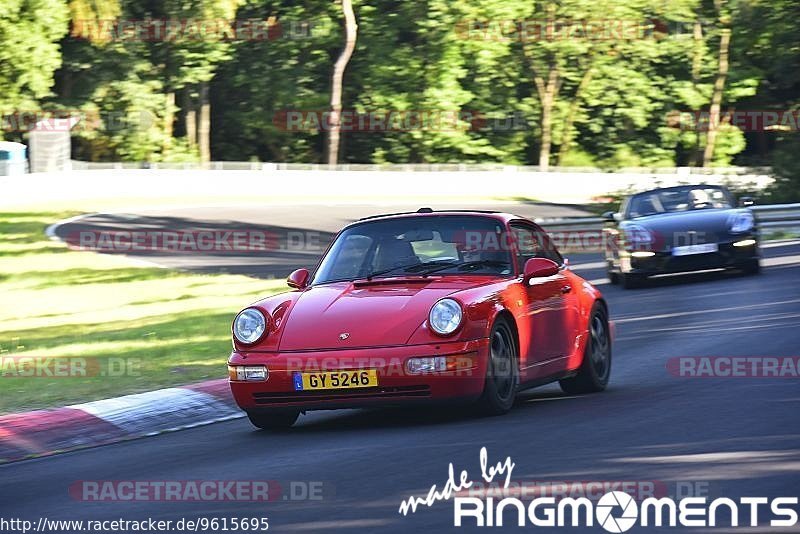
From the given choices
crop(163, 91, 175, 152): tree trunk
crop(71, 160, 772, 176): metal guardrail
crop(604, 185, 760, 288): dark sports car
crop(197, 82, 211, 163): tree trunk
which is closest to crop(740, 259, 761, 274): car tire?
crop(604, 185, 760, 288): dark sports car

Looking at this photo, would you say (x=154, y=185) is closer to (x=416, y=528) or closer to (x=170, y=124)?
(x=170, y=124)

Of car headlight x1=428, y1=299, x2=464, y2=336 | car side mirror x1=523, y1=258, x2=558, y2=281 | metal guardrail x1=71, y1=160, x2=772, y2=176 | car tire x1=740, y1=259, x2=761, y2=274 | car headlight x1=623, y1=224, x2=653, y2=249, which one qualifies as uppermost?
car side mirror x1=523, y1=258, x2=558, y2=281

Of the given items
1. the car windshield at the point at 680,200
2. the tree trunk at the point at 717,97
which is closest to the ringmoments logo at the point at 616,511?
the car windshield at the point at 680,200

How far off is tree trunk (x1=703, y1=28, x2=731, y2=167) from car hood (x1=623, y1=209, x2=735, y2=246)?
47984 mm

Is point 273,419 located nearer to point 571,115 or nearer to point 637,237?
point 637,237

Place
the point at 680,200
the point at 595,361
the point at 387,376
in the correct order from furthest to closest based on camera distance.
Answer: the point at 680,200, the point at 595,361, the point at 387,376

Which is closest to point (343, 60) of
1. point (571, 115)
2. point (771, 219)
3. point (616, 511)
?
point (571, 115)

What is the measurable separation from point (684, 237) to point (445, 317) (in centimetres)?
1087

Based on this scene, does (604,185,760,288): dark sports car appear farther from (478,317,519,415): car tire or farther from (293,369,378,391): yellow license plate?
(293,369,378,391): yellow license plate

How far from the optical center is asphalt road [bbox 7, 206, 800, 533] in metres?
6.70

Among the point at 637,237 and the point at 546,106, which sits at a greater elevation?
the point at 546,106

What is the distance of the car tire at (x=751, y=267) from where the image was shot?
19969 mm

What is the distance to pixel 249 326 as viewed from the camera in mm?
9562

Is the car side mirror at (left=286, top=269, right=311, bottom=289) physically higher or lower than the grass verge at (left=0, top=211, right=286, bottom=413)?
higher
